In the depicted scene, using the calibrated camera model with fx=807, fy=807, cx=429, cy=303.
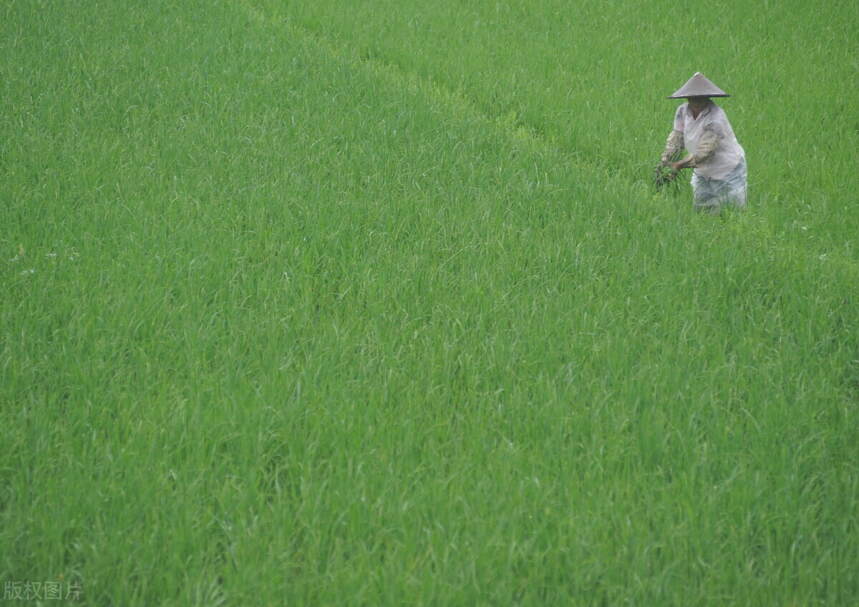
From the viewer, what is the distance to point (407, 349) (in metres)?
3.33

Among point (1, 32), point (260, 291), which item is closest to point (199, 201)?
point (260, 291)

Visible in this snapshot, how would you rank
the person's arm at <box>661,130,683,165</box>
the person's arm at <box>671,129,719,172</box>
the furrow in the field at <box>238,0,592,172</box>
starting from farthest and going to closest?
the furrow in the field at <box>238,0,592,172</box>, the person's arm at <box>661,130,683,165</box>, the person's arm at <box>671,129,719,172</box>

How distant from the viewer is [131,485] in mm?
2422

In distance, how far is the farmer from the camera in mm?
5047

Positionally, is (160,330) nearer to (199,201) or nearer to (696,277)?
(199,201)

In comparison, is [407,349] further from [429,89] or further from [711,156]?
[429,89]

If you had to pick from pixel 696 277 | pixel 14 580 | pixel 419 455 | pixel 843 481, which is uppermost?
pixel 696 277

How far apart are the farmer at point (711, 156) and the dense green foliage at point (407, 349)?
0.18m

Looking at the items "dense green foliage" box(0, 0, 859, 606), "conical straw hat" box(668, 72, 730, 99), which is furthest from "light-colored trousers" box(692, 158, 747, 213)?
"conical straw hat" box(668, 72, 730, 99)

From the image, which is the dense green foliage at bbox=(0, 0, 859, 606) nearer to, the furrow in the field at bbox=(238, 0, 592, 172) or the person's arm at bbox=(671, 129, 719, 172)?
the furrow in the field at bbox=(238, 0, 592, 172)

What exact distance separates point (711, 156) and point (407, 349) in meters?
2.77

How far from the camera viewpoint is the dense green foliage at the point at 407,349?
7.42 feet

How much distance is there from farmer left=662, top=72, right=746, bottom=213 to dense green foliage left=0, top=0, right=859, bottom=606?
18 centimetres

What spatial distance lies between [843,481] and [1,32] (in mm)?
7785
